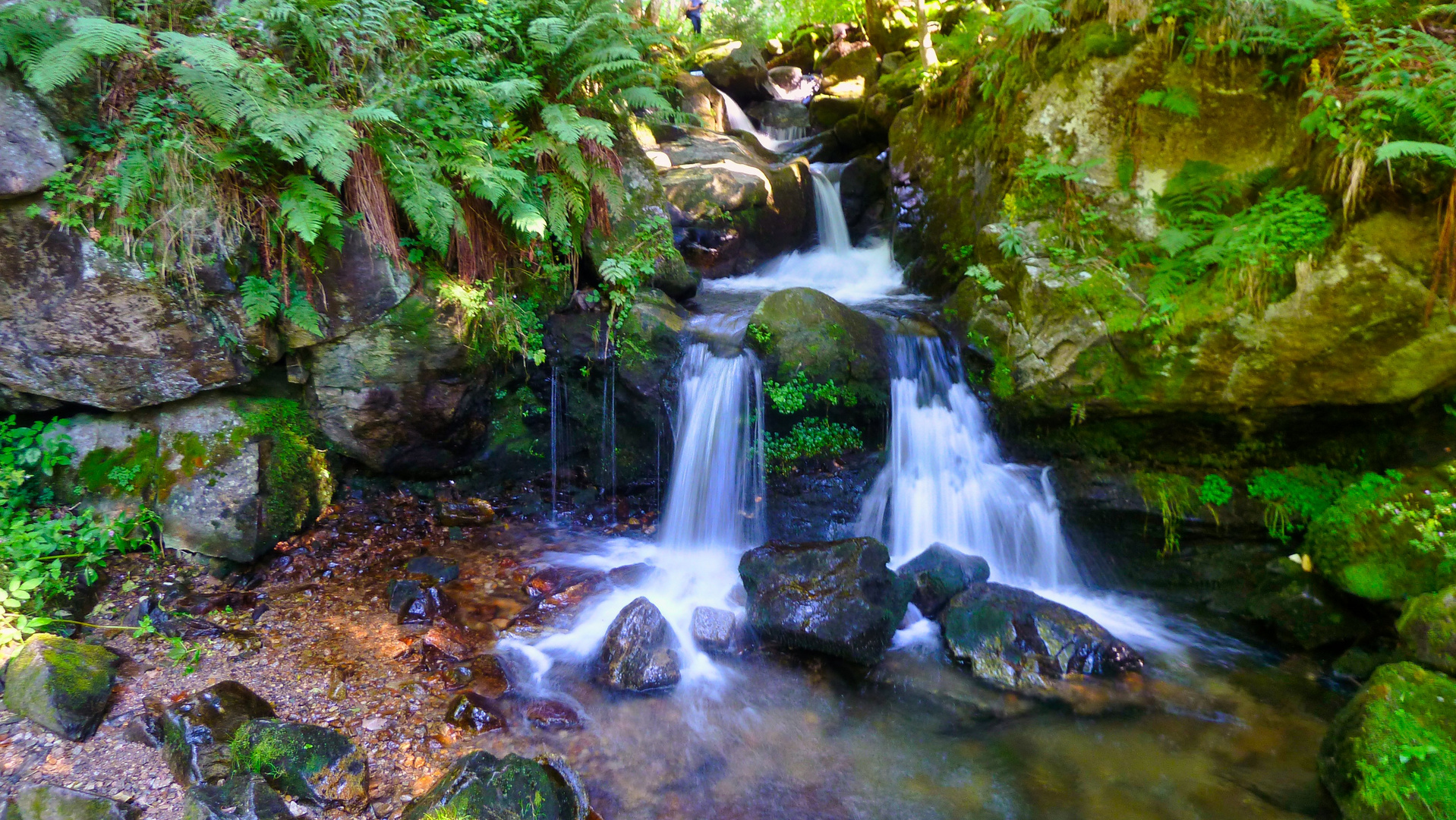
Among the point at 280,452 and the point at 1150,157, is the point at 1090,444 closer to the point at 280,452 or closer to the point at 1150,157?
the point at 1150,157

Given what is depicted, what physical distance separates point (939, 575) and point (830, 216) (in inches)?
269

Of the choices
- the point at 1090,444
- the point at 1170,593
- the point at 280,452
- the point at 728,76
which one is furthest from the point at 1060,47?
the point at 728,76

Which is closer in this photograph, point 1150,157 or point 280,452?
point 280,452

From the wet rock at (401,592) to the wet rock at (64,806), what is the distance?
2.08 metres

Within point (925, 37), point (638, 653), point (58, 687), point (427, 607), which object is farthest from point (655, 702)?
point (925, 37)

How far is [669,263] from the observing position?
25.4 feet

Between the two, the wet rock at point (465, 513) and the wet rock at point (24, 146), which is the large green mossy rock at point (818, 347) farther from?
the wet rock at point (24, 146)

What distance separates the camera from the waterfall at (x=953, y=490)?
6418 mm

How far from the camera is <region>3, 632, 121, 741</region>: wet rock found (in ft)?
11.4

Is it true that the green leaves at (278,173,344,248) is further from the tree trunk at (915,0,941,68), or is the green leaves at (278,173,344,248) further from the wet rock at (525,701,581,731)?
the tree trunk at (915,0,941,68)

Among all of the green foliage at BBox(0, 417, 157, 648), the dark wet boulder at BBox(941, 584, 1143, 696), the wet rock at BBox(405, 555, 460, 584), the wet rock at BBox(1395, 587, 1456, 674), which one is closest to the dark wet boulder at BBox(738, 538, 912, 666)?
the dark wet boulder at BBox(941, 584, 1143, 696)

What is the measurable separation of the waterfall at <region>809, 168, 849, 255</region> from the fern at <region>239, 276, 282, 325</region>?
7.58 metres

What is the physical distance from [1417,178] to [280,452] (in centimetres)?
880

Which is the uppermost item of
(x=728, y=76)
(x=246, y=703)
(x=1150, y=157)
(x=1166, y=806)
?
(x=728, y=76)
